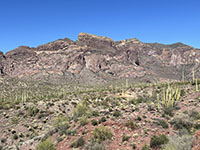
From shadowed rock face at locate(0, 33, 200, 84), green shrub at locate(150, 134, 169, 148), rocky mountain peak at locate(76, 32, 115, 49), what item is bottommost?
green shrub at locate(150, 134, 169, 148)

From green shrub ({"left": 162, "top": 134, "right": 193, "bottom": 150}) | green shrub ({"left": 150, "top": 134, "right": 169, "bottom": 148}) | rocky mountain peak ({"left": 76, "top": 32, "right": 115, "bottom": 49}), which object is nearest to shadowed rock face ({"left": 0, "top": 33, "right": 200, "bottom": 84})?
rocky mountain peak ({"left": 76, "top": 32, "right": 115, "bottom": 49})

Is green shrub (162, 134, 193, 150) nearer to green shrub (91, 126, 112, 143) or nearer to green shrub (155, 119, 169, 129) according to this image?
green shrub (155, 119, 169, 129)

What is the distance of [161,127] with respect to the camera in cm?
1427

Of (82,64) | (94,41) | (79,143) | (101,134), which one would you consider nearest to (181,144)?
(101,134)

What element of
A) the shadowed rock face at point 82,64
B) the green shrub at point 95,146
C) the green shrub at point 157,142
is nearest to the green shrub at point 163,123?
the green shrub at point 157,142

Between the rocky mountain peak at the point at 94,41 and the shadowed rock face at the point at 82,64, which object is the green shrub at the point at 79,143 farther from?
the rocky mountain peak at the point at 94,41

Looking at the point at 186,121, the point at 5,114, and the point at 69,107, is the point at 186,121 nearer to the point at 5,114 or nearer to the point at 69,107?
the point at 69,107

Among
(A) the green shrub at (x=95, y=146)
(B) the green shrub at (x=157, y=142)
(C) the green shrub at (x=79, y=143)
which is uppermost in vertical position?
(B) the green shrub at (x=157, y=142)

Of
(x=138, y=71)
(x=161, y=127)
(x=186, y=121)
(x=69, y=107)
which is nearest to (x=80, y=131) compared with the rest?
(x=161, y=127)

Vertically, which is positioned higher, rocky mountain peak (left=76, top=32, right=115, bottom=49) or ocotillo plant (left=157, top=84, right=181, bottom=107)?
rocky mountain peak (left=76, top=32, right=115, bottom=49)

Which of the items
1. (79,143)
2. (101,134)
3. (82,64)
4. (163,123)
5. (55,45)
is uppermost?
(55,45)

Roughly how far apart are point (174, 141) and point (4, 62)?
494 feet

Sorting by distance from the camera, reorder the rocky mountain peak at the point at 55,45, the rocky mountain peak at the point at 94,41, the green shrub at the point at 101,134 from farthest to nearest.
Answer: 1. the rocky mountain peak at the point at 94,41
2. the rocky mountain peak at the point at 55,45
3. the green shrub at the point at 101,134

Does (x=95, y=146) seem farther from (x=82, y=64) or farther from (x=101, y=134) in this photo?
A: (x=82, y=64)
